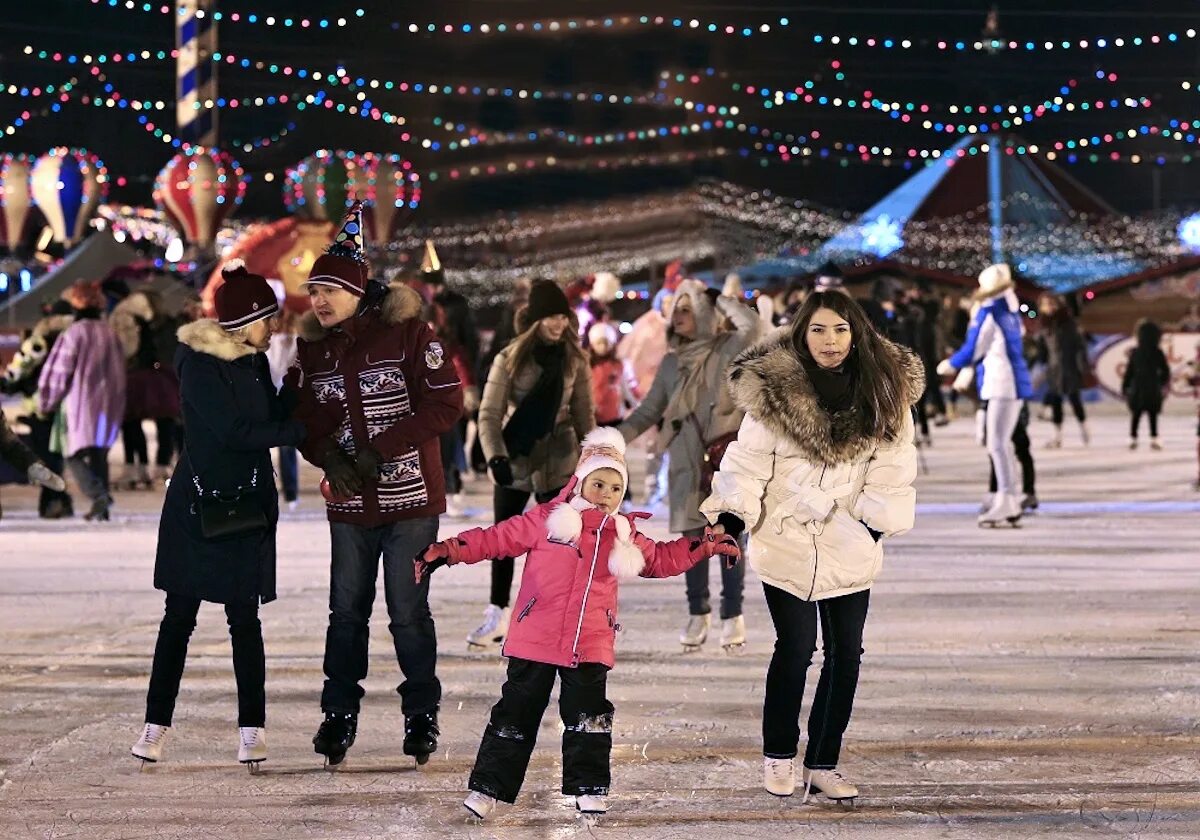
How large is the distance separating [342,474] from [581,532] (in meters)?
0.79

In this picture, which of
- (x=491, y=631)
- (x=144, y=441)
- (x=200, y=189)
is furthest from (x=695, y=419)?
(x=200, y=189)

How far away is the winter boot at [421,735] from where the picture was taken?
209 inches

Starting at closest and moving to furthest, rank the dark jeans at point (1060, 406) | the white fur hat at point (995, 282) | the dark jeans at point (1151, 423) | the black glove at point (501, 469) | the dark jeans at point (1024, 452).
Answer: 1. the black glove at point (501, 469)
2. the white fur hat at point (995, 282)
3. the dark jeans at point (1024, 452)
4. the dark jeans at point (1151, 423)
5. the dark jeans at point (1060, 406)

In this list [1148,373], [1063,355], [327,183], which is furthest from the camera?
[327,183]

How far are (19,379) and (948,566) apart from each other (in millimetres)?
6564

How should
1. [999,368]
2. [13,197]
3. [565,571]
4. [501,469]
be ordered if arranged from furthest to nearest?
1. [13,197]
2. [999,368]
3. [501,469]
4. [565,571]

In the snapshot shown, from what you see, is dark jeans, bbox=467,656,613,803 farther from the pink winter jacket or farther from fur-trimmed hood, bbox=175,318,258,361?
fur-trimmed hood, bbox=175,318,258,361

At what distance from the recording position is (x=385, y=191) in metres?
29.3

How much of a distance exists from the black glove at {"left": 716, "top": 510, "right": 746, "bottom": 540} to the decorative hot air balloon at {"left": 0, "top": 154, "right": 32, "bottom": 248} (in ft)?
98.9

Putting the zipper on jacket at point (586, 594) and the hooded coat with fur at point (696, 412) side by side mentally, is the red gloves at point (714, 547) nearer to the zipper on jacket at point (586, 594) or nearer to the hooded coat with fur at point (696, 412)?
the zipper on jacket at point (586, 594)

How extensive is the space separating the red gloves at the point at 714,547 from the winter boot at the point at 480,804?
78cm

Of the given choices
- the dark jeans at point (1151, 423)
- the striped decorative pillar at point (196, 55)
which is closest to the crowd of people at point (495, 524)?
the dark jeans at point (1151, 423)

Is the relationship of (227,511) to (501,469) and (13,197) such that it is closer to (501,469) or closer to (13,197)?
(501,469)

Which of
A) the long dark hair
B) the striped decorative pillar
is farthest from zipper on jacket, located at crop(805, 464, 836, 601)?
the striped decorative pillar
